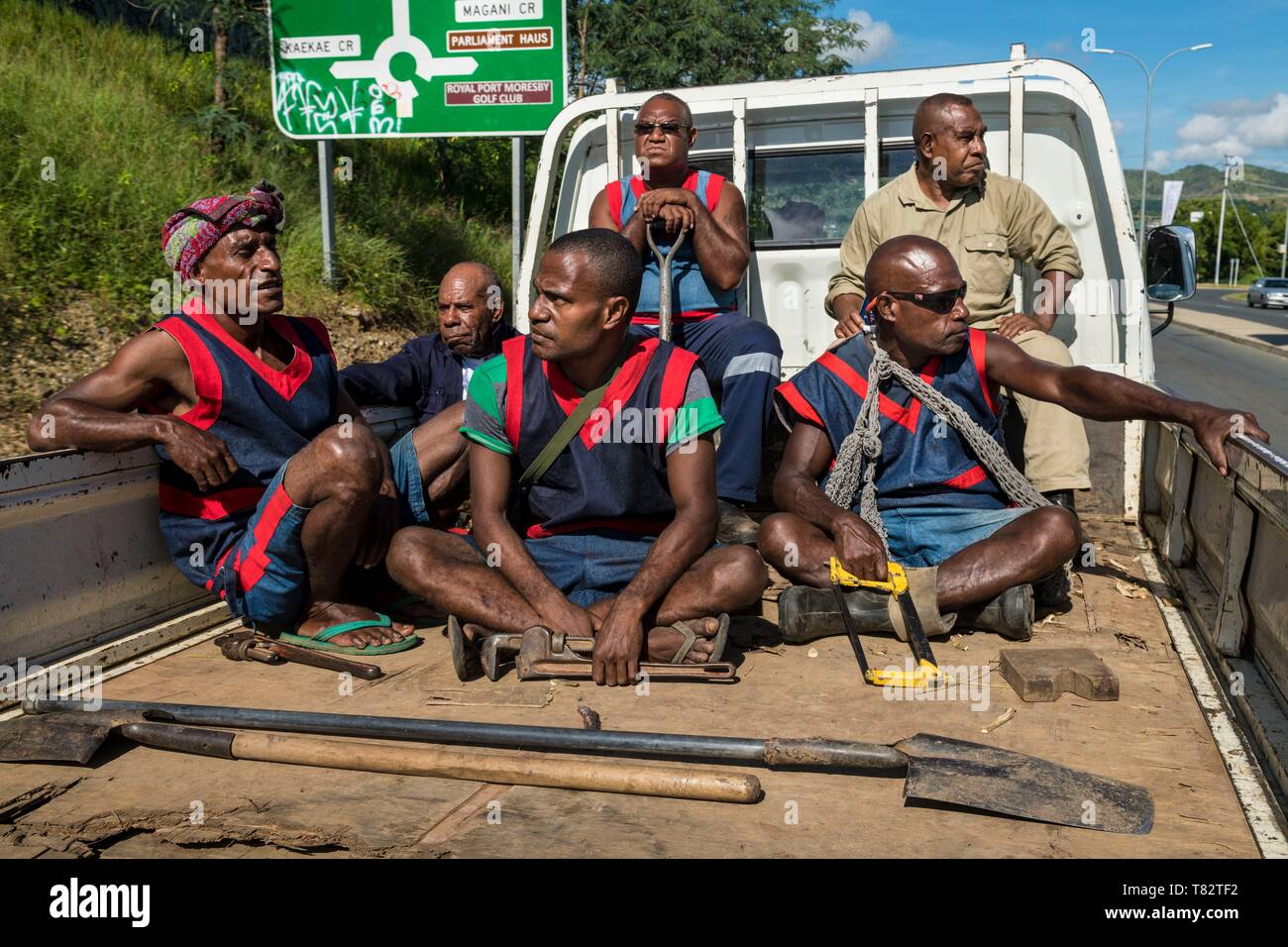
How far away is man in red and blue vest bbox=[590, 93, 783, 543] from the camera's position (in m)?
4.26

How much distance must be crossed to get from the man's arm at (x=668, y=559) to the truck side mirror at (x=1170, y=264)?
2524mm

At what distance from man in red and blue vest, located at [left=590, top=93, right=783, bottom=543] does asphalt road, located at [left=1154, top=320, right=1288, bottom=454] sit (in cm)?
609

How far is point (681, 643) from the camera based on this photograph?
3236mm

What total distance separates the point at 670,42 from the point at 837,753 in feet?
57.3

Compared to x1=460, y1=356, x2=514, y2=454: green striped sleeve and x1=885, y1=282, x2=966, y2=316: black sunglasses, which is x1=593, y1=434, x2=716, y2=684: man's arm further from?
x1=885, y1=282, x2=966, y2=316: black sunglasses

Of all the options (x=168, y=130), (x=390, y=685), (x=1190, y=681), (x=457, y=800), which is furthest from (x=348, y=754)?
(x=168, y=130)

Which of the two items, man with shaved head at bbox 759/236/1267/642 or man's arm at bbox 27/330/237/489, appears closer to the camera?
man's arm at bbox 27/330/237/489

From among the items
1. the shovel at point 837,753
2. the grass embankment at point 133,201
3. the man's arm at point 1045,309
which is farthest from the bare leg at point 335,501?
the grass embankment at point 133,201

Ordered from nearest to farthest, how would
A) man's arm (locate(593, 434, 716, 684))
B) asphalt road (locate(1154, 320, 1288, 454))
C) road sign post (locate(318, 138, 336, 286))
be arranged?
man's arm (locate(593, 434, 716, 684)), road sign post (locate(318, 138, 336, 286)), asphalt road (locate(1154, 320, 1288, 454))

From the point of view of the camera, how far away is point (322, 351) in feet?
12.6

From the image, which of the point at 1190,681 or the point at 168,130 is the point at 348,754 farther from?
the point at 168,130

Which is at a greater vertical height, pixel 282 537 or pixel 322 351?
pixel 322 351

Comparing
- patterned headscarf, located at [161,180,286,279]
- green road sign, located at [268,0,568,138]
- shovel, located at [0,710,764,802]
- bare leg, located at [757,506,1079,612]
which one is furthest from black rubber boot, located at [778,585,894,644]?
green road sign, located at [268,0,568,138]

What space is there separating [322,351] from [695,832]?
2.33 m
